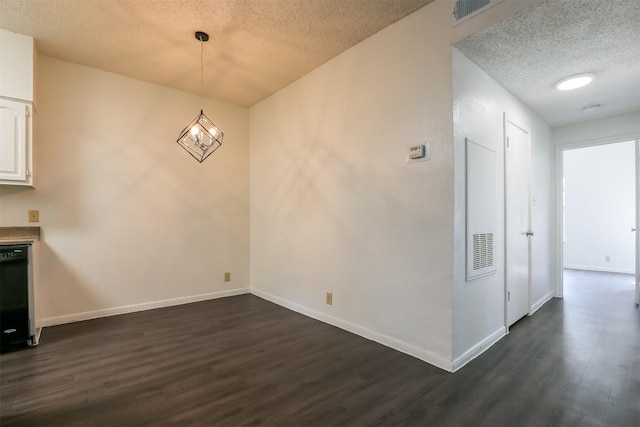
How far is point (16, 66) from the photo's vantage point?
2879mm

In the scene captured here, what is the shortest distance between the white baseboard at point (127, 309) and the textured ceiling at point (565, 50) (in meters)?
4.28

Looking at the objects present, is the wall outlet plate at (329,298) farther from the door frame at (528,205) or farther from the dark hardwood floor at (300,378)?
the door frame at (528,205)

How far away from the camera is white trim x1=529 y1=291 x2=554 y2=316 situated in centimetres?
379

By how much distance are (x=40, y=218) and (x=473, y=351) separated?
4.59 metres

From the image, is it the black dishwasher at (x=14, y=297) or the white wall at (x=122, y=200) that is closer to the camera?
the black dishwasher at (x=14, y=297)

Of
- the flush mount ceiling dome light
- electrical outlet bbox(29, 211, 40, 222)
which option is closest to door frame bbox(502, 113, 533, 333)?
the flush mount ceiling dome light

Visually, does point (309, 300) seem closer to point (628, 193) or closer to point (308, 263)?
point (308, 263)

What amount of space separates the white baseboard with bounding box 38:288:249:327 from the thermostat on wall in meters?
3.45

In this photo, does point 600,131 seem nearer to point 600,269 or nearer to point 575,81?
point 575,81

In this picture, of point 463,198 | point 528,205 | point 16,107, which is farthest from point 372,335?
point 16,107

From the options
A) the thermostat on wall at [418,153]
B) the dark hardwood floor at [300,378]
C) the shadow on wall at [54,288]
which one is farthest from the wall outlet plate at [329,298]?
the shadow on wall at [54,288]

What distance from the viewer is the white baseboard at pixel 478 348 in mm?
2385

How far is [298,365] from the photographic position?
243 cm

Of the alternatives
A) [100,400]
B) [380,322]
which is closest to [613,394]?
[380,322]
